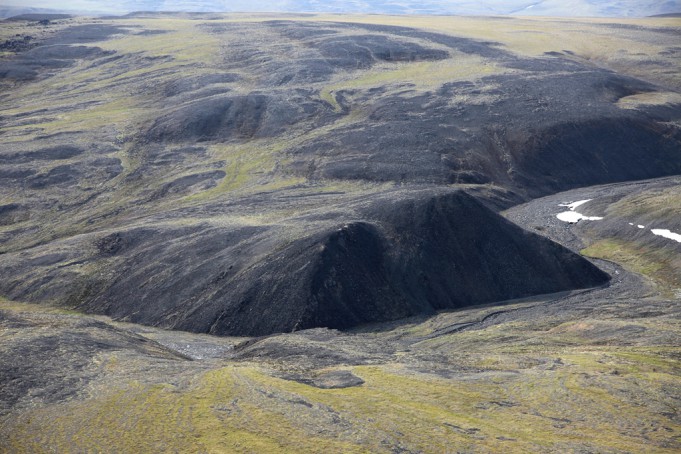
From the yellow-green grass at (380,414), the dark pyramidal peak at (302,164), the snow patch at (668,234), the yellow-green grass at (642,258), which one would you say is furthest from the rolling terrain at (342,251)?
the snow patch at (668,234)

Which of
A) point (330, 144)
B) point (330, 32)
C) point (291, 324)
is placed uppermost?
point (330, 32)

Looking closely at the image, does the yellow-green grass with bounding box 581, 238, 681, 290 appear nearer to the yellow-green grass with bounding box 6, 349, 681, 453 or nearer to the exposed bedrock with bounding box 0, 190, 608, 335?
the exposed bedrock with bounding box 0, 190, 608, 335

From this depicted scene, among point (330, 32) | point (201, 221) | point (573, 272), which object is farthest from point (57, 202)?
point (330, 32)

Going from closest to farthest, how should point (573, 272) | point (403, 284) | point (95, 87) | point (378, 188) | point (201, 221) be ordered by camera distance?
point (403, 284) < point (573, 272) < point (201, 221) < point (378, 188) < point (95, 87)

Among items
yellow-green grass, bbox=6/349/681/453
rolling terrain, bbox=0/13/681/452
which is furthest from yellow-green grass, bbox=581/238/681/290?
yellow-green grass, bbox=6/349/681/453

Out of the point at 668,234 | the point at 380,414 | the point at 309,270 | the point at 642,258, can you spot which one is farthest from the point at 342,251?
the point at 668,234

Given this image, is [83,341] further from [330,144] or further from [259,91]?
[259,91]

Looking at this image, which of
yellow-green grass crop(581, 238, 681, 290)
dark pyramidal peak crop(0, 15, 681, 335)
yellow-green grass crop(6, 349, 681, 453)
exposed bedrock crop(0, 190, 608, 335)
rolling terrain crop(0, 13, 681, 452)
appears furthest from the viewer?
yellow-green grass crop(581, 238, 681, 290)
